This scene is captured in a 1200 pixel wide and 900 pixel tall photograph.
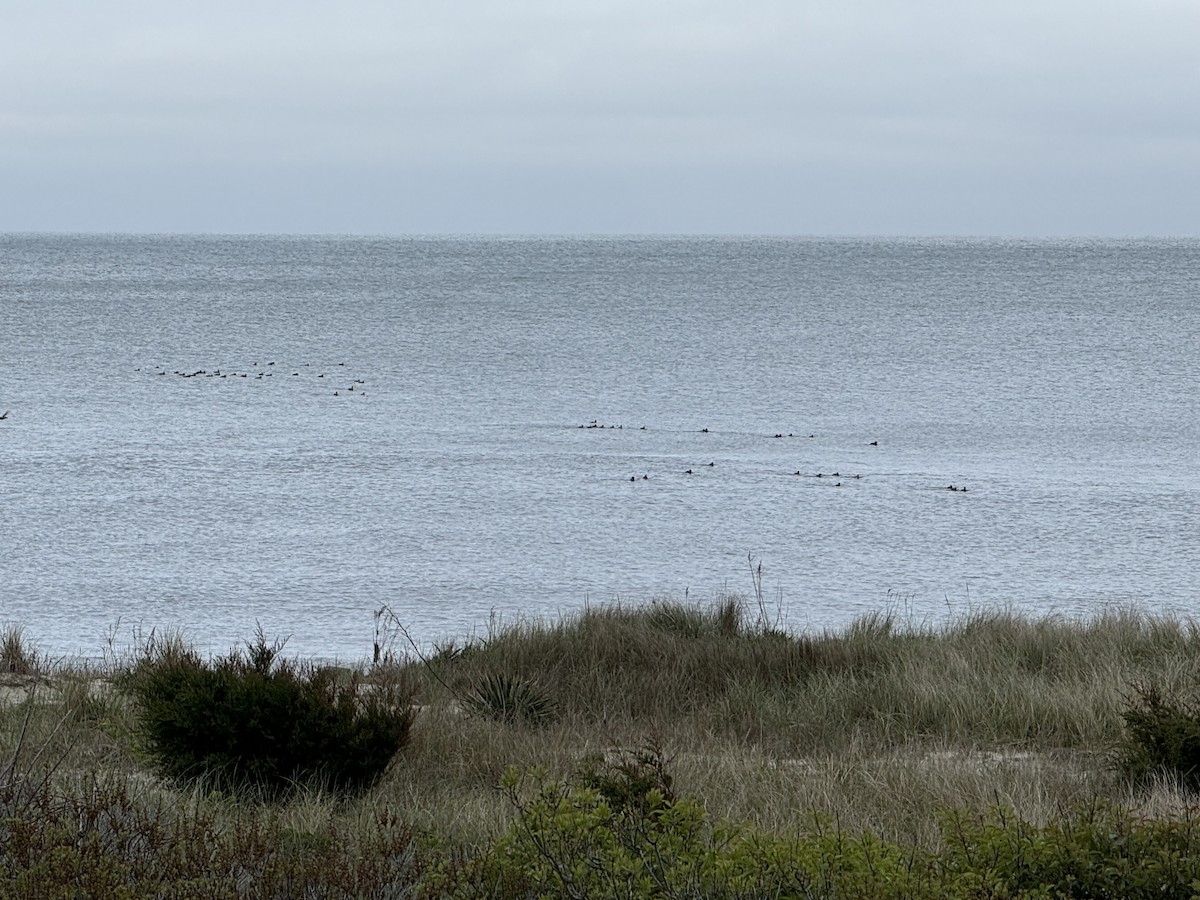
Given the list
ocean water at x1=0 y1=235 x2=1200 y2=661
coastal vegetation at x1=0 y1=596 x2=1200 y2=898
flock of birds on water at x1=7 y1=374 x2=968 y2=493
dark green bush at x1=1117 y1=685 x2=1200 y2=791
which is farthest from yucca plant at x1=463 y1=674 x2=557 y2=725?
flock of birds on water at x1=7 y1=374 x2=968 y2=493

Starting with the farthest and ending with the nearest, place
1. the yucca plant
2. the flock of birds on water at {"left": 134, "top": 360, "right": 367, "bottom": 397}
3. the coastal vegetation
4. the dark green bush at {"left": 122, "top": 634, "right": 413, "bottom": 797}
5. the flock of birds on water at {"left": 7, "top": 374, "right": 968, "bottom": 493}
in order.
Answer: the flock of birds on water at {"left": 134, "top": 360, "right": 367, "bottom": 397} → the flock of birds on water at {"left": 7, "top": 374, "right": 968, "bottom": 493} → the yucca plant → the dark green bush at {"left": 122, "top": 634, "right": 413, "bottom": 797} → the coastal vegetation

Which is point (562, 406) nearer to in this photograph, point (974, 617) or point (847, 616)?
point (847, 616)

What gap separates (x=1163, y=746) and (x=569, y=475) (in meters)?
15.8

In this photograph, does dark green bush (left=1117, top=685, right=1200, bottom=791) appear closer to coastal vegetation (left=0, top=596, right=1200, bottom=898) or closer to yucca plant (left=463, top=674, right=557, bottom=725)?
coastal vegetation (left=0, top=596, right=1200, bottom=898)

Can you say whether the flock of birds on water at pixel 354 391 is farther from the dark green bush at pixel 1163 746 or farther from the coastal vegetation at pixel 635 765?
the dark green bush at pixel 1163 746

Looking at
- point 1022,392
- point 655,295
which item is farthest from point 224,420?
point 655,295

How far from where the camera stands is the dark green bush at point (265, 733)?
654 centimetres

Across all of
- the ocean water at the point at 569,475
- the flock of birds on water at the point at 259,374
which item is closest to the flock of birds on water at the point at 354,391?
the flock of birds on water at the point at 259,374

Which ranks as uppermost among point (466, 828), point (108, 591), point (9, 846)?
point (9, 846)

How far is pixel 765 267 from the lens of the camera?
127438 millimetres

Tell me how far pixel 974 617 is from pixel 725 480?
1020cm

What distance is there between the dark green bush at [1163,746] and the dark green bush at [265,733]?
3484 millimetres

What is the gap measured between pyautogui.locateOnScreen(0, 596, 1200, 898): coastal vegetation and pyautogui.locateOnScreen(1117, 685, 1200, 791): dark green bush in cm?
1

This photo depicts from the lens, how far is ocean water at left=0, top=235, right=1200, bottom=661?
47.8 feet
